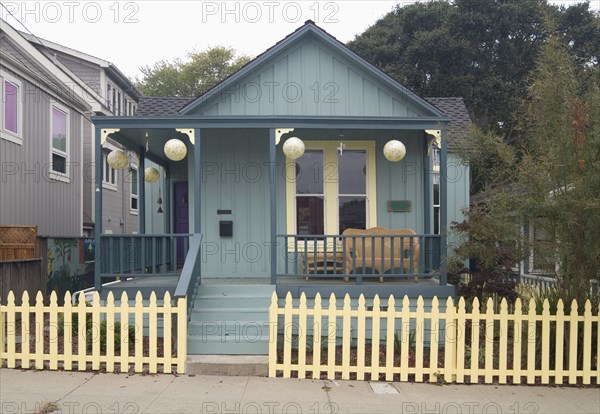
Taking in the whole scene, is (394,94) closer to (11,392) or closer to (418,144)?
A: (418,144)

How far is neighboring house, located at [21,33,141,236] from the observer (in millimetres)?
17297

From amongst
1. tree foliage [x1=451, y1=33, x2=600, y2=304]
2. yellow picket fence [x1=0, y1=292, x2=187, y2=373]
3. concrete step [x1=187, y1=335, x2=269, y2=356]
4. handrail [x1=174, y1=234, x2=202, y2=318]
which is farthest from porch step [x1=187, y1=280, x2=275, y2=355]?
tree foliage [x1=451, y1=33, x2=600, y2=304]

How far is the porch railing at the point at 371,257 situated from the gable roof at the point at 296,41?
2462mm

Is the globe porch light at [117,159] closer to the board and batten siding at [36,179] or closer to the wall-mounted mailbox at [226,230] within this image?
the wall-mounted mailbox at [226,230]

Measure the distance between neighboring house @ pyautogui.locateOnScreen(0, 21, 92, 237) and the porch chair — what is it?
8.28 meters

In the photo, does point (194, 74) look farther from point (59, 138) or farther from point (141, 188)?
point (141, 188)

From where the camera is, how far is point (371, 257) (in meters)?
8.50

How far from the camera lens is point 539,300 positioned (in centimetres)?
732

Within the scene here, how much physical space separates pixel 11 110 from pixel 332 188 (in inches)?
310

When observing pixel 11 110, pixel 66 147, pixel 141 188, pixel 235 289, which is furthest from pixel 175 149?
pixel 66 147

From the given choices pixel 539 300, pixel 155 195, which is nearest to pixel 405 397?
pixel 539 300

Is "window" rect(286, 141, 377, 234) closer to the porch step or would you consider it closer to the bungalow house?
the bungalow house

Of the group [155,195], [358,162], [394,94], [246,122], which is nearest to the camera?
[246,122]

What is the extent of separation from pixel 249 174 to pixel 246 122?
172 centimetres
